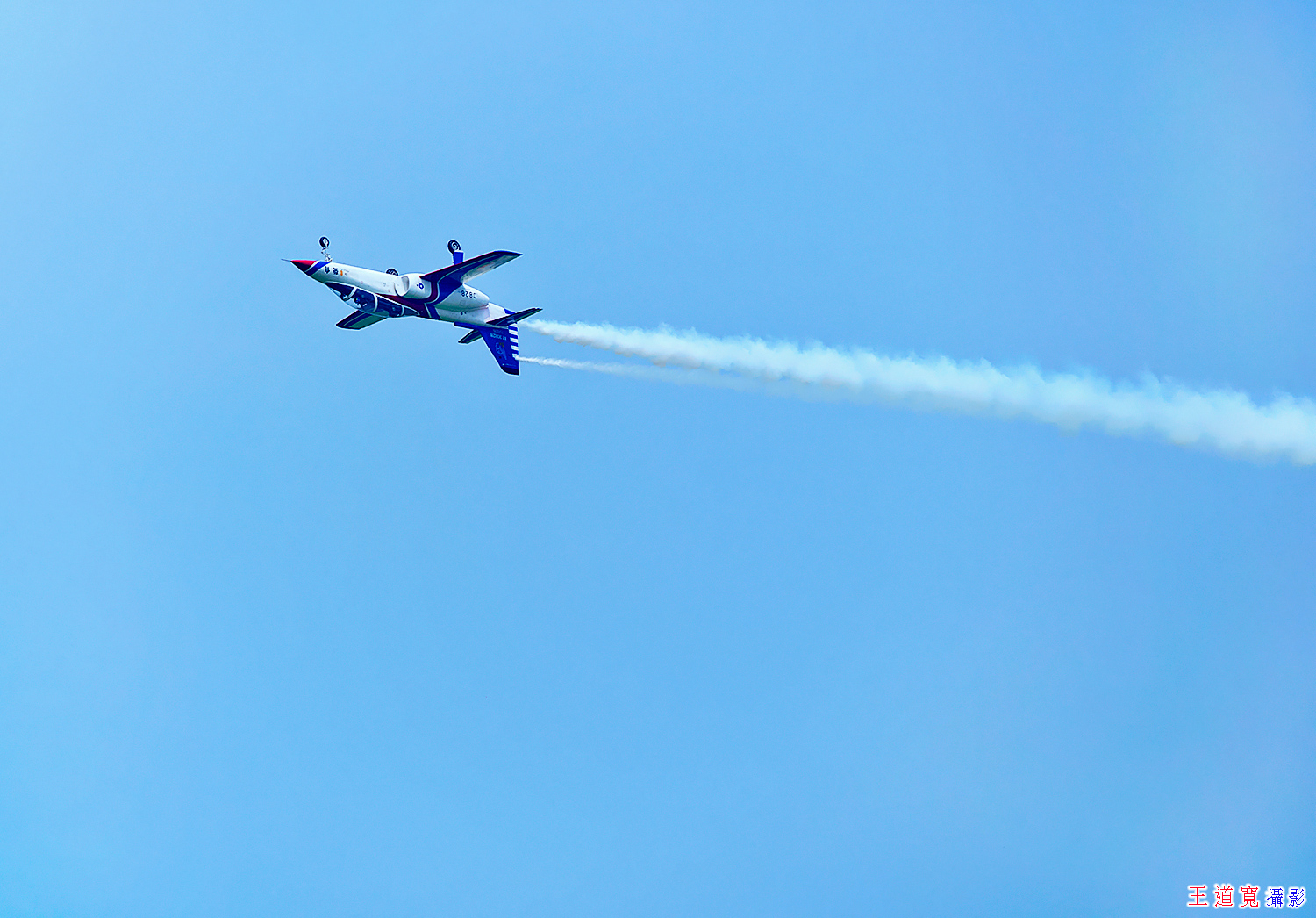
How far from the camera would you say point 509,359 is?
6047cm

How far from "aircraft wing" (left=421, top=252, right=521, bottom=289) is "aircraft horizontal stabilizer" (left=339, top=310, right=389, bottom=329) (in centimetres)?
287

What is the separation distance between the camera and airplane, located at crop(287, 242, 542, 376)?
53938 mm

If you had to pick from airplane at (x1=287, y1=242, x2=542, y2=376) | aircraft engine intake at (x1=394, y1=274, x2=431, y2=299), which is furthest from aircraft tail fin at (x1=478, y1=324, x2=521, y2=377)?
aircraft engine intake at (x1=394, y1=274, x2=431, y2=299)

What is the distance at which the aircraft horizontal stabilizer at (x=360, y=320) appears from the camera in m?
56.1

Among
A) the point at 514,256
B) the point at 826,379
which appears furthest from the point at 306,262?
the point at 826,379

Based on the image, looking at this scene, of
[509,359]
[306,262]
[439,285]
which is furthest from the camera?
[509,359]

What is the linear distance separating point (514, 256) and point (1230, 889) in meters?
45.0

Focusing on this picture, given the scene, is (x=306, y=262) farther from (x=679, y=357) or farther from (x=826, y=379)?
(x=826, y=379)

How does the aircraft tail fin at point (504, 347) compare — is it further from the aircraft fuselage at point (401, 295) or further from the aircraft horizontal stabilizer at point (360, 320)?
the aircraft horizontal stabilizer at point (360, 320)

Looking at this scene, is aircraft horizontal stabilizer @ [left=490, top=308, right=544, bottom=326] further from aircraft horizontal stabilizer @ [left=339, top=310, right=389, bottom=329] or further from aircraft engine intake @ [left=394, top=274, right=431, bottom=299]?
aircraft horizontal stabilizer @ [left=339, top=310, right=389, bottom=329]

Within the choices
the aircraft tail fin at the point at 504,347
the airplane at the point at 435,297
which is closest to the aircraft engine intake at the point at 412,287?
the airplane at the point at 435,297

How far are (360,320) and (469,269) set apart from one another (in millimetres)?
5523

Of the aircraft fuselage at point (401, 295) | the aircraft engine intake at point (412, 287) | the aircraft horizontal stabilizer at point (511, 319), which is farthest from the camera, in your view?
the aircraft horizontal stabilizer at point (511, 319)

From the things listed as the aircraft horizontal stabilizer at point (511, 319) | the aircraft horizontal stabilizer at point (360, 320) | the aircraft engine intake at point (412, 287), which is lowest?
the aircraft horizontal stabilizer at point (360, 320)
